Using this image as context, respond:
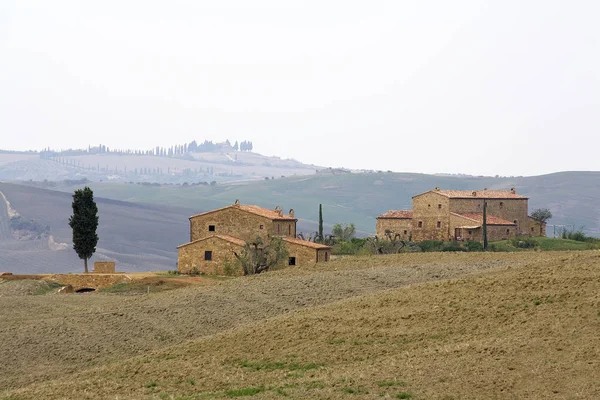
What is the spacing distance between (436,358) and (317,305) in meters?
20.0

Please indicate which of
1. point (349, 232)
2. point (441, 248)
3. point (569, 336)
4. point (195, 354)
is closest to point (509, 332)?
point (569, 336)

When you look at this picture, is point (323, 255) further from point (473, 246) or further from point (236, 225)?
point (473, 246)

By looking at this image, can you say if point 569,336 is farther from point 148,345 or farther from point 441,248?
point 441,248

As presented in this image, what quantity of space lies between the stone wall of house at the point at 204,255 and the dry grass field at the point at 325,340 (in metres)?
20.3

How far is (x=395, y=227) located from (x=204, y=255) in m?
40.7

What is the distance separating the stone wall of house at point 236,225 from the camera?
282 ft

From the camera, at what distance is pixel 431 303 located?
42750mm

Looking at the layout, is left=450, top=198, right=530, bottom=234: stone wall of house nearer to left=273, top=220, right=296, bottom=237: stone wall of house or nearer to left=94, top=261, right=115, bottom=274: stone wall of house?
left=273, top=220, right=296, bottom=237: stone wall of house

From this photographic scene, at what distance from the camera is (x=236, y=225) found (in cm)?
8631

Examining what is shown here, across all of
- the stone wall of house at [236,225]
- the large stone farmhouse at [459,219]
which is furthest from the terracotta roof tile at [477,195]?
the stone wall of house at [236,225]

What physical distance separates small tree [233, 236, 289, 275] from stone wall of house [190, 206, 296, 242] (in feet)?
14.3

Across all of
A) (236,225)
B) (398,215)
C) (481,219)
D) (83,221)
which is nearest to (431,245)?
(481,219)

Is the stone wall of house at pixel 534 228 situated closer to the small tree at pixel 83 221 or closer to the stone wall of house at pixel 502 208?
the stone wall of house at pixel 502 208

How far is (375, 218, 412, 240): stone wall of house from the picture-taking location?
116 meters
